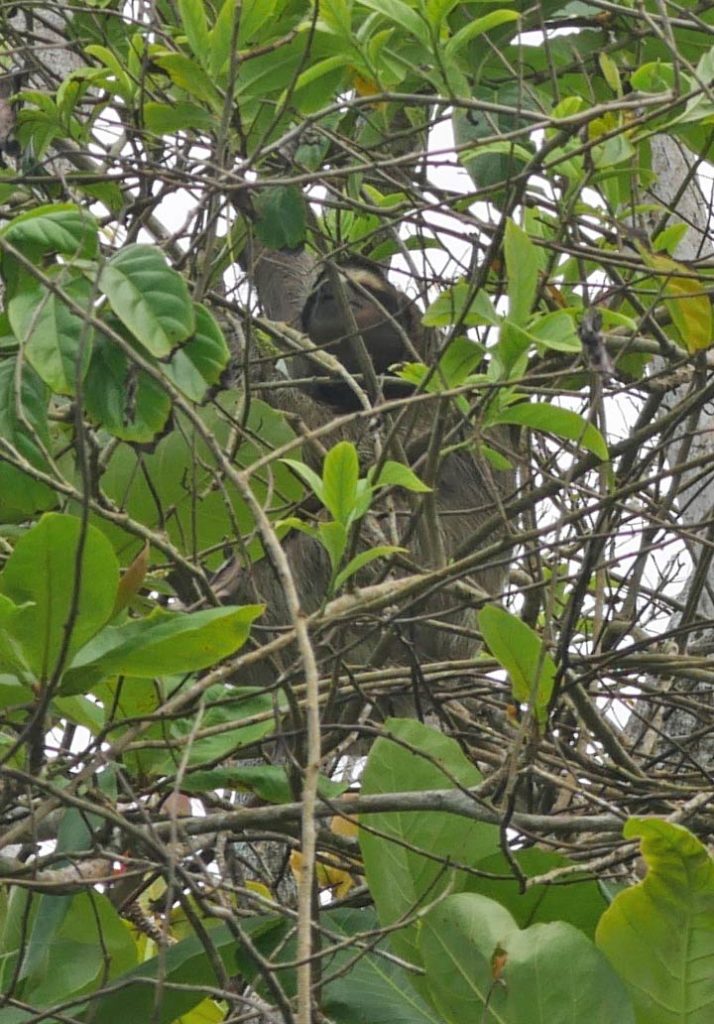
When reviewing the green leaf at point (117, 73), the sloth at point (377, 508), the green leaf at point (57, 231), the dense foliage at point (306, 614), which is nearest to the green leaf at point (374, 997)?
the dense foliage at point (306, 614)

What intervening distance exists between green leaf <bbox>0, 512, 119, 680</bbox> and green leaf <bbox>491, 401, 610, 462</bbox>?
0.64 meters

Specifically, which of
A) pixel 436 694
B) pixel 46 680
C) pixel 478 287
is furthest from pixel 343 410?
pixel 46 680

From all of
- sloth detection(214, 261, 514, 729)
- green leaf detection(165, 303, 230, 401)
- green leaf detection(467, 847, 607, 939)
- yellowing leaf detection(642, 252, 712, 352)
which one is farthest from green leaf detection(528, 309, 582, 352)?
sloth detection(214, 261, 514, 729)

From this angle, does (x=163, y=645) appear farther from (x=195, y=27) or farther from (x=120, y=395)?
(x=195, y=27)

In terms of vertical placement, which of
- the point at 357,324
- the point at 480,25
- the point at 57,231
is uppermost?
the point at 357,324

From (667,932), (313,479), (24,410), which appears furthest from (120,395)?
(667,932)

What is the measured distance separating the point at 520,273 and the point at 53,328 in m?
0.62

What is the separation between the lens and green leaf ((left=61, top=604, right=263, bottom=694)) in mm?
1530

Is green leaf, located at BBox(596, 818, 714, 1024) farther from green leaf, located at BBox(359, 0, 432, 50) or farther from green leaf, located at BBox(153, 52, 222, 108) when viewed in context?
green leaf, located at BBox(153, 52, 222, 108)

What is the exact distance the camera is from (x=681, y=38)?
246cm

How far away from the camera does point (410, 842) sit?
5.52ft

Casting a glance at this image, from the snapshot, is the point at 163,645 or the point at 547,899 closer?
the point at 163,645

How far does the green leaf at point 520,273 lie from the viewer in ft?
5.96

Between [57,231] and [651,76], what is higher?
[651,76]
